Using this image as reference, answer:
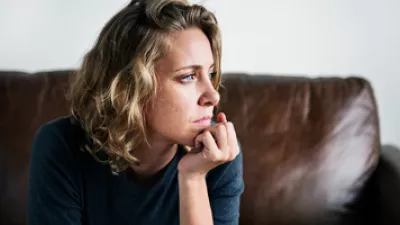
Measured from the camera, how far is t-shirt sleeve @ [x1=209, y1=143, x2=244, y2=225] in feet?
3.55

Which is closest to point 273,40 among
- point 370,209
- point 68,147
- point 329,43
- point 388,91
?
point 329,43

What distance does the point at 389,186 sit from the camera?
1.26 m

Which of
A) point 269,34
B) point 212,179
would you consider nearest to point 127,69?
point 212,179

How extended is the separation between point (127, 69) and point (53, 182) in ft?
1.07

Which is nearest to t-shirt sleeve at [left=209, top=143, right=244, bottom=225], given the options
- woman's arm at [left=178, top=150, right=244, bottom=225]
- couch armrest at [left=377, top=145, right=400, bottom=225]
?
woman's arm at [left=178, top=150, right=244, bottom=225]

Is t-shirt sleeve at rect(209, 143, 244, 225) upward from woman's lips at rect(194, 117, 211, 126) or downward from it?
downward

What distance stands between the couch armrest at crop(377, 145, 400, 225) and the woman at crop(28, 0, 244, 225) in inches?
18.3

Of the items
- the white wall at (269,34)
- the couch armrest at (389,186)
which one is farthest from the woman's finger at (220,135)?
the white wall at (269,34)

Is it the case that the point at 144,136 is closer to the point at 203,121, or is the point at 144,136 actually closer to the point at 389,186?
the point at 203,121

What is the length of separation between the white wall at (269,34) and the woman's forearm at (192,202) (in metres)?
0.72

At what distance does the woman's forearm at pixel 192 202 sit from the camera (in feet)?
3.31

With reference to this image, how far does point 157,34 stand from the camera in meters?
0.89

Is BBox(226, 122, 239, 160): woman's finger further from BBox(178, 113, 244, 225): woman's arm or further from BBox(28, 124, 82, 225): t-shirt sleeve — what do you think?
BBox(28, 124, 82, 225): t-shirt sleeve

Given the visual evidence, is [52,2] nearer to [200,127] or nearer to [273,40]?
[273,40]
